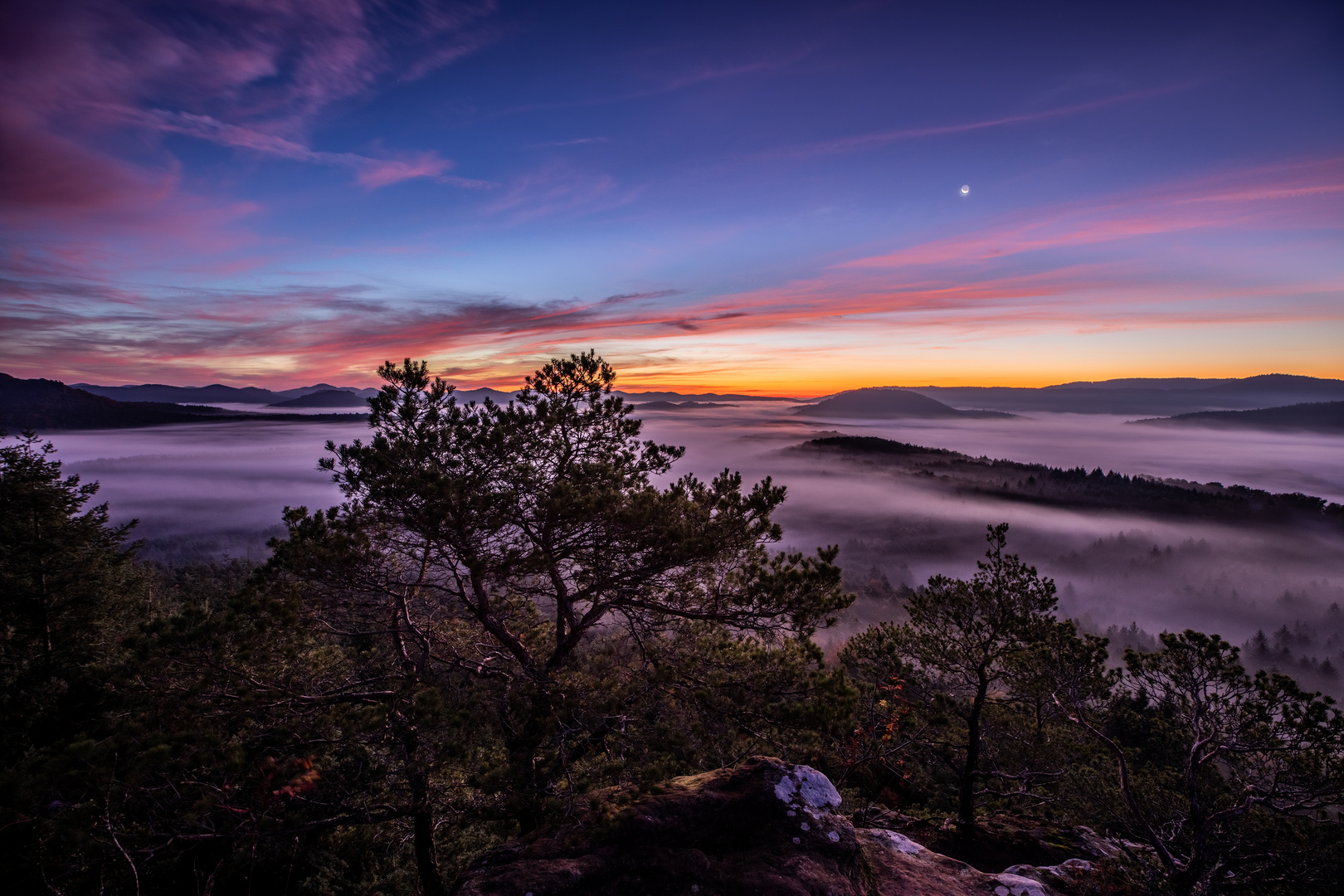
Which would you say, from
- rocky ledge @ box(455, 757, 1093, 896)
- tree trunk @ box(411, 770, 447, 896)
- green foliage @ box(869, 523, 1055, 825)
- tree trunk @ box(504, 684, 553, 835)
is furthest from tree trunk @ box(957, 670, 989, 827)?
tree trunk @ box(411, 770, 447, 896)

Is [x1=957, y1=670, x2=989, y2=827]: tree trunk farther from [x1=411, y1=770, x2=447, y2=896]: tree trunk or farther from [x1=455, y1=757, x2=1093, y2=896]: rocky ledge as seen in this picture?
[x1=411, y1=770, x2=447, y2=896]: tree trunk

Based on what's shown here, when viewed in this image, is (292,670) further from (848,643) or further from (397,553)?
(848,643)

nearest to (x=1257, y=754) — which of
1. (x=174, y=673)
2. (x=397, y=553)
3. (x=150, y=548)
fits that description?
(x=397, y=553)

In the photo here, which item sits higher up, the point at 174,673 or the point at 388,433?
the point at 388,433

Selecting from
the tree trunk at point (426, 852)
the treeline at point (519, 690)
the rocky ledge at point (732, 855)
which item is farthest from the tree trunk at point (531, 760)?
the tree trunk at point (426, 852)

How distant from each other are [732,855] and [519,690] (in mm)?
4299

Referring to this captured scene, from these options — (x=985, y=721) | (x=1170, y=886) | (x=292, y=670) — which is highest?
(x=292, y=670)

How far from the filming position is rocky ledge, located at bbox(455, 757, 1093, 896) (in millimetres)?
6473

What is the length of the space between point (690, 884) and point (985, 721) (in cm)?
1617

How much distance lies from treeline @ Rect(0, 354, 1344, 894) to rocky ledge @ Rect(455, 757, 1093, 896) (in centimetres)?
79

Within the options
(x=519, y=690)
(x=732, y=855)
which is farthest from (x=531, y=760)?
(x=732, y=855)

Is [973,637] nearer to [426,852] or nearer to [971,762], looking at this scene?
[971,762]

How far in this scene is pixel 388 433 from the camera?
952 cm

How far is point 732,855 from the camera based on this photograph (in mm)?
6902
